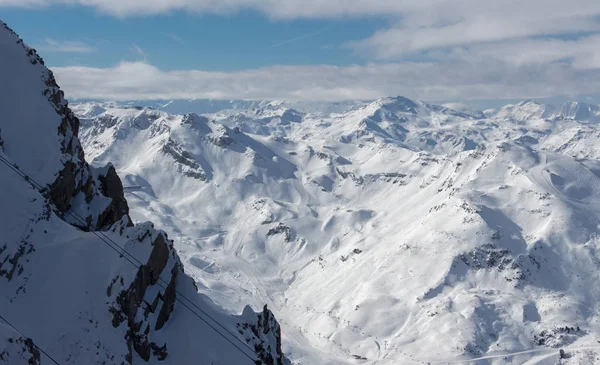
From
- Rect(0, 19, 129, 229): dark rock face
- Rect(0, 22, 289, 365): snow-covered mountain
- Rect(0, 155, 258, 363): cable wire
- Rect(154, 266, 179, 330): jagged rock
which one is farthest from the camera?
Rect(0, 19, 129, 229): dark rock face

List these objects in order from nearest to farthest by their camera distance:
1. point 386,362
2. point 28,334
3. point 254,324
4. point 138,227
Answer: point 28,334 → point 138,227 → point 254,324 → point 386,362

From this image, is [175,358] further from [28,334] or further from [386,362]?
[386,362]

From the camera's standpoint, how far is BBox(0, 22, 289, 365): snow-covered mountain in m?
40.1

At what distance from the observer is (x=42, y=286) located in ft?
139

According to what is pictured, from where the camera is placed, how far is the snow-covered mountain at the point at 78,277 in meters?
40.1

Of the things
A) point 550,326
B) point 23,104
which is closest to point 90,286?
point 23,104

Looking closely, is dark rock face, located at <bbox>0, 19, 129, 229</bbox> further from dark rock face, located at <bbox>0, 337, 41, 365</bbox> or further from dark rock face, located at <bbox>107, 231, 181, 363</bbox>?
dark rock face, located at <bbox>0, 337, 41, 365</bbox>

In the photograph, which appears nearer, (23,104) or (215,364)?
(215,364)

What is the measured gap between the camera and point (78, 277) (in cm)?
4397

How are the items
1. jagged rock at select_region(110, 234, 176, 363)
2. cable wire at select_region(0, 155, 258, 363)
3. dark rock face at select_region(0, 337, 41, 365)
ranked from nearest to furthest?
dark rock face at select_region(0, 337, 41, 365) → jagged rock at select_region(110, 234, 176, 363) → cable wire at select_region(0, 155, 258, 363)

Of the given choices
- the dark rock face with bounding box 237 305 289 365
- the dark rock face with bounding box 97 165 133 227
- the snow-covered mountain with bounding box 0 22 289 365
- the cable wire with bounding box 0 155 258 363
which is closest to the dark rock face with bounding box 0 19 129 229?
the dark rock face with bounding box 97 165 133 227

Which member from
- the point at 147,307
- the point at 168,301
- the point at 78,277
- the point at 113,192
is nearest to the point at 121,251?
the point at 78,277

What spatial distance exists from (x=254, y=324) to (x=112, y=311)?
20.6 meters

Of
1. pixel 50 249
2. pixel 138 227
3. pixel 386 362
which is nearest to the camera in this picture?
pixel 50 249
